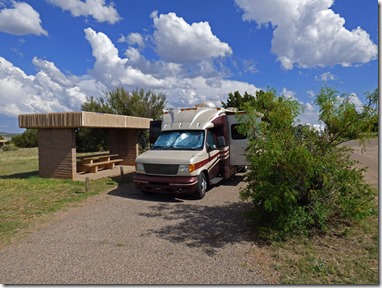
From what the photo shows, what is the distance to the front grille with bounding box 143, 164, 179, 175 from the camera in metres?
7.52

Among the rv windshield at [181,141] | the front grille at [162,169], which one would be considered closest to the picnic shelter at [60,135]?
the rv windshield at [181,141]

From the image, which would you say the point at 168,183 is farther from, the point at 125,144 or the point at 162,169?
the point at 125,144

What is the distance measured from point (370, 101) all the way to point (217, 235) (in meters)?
3.48

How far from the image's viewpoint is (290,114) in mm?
5449

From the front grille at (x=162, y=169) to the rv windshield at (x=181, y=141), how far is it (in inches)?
38.3

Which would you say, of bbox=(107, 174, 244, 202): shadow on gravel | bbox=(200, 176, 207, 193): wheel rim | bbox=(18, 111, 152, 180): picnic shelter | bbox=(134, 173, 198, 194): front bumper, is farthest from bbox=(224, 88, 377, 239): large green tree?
bbox=(18, 111, 152, 180): picnic shelter

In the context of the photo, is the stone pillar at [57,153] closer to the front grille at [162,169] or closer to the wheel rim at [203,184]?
the front grille at [162,169]

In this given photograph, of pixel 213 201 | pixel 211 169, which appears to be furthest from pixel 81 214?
pixel 211 169

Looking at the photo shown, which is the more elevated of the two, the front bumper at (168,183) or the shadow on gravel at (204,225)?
the front bumper at (168,183)

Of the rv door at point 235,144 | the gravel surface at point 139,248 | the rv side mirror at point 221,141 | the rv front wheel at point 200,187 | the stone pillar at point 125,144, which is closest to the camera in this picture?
the gravel surface at point 139,248

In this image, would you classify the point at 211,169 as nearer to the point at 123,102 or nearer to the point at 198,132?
the point at 198,132

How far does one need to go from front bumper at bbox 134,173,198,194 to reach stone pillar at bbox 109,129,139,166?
743cm

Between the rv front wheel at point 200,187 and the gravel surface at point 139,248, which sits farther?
the rv front wheel at point 200,187

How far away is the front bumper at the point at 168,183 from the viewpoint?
7.43 meters
